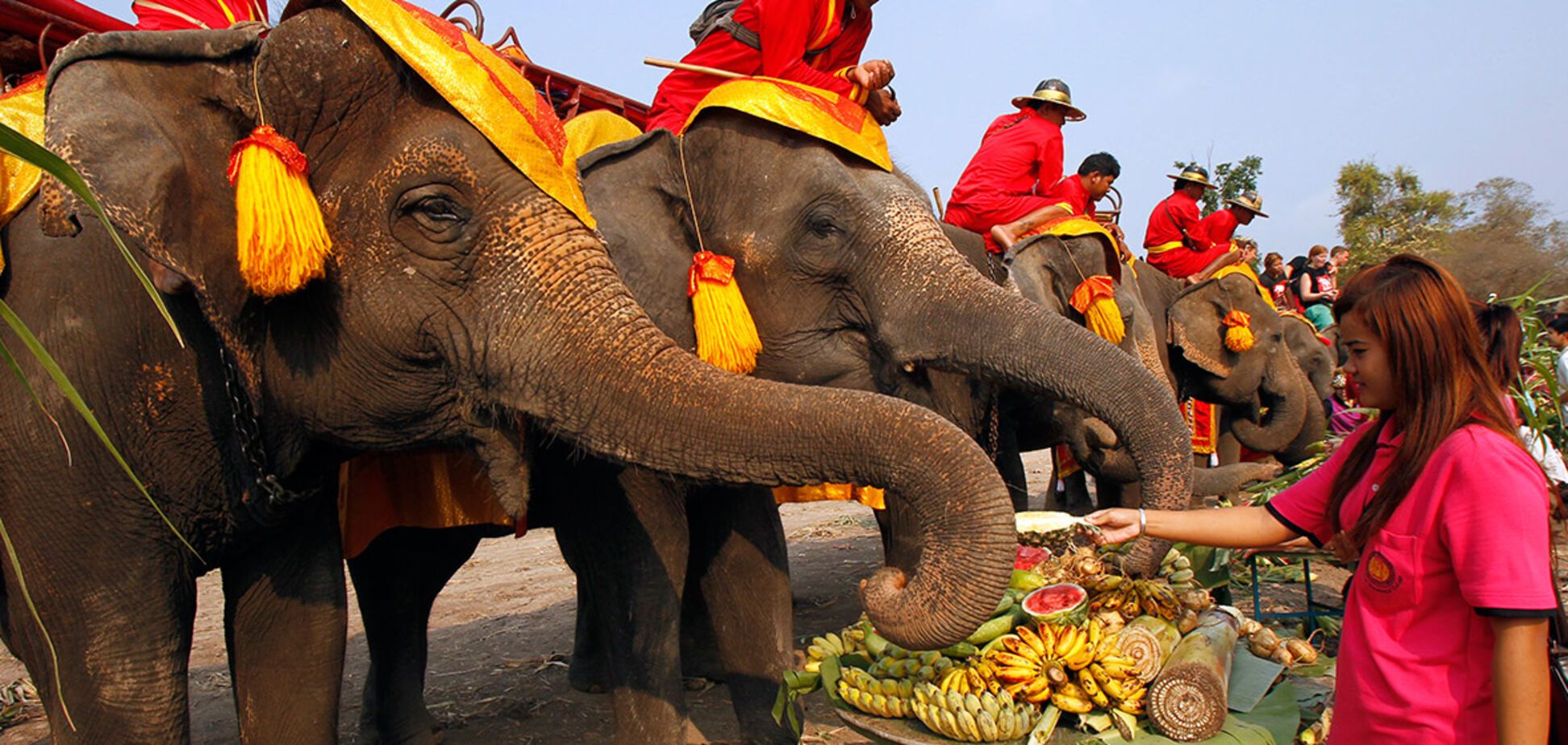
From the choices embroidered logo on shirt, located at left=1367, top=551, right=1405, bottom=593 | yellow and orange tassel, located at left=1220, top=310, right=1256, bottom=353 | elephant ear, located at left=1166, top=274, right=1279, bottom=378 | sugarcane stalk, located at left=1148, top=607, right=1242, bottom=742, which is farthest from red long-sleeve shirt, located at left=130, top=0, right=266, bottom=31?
yellow and orange tassel, located at left=1220, top=310, right=1256, bottom=353

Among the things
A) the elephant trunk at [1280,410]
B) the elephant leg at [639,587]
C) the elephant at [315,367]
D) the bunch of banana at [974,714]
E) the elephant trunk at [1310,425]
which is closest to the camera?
the elephant at [315,367]

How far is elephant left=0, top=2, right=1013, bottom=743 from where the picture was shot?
108 inches

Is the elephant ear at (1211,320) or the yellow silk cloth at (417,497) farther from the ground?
the elephant ear at (1211,320)

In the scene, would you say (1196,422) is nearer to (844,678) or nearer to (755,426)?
(844,678)

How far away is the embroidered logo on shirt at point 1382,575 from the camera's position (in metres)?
2.36

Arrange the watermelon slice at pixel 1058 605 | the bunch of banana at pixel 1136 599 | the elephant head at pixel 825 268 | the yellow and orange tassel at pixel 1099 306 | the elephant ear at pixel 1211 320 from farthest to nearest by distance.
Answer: the elephant ear at pixel 1211 320 < the yellow and orange tassel at pixel 1099 306 < the elephant head at pixel 825 268 < the bunch of banana at pixel 1136 599 < the watermelon slice at pixel 1058 605

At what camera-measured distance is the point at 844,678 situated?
365 centimetres

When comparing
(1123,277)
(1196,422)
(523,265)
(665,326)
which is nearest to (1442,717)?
(523,265)

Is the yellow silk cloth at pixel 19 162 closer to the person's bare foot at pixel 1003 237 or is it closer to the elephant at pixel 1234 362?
the person's bare foot at pixel 1003 237

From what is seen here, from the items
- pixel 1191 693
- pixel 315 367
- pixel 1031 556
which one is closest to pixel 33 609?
pixel 315 367

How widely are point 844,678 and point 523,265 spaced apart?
163cm

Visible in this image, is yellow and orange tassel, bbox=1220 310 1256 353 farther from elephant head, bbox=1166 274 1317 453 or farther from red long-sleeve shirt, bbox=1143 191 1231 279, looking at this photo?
red long-sleeve shirt, bbox=1143 191 1231 279

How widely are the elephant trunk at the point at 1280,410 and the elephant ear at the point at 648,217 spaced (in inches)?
268

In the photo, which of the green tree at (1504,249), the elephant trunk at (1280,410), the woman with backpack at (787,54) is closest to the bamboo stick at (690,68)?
the woman with backpack at (787,54)
